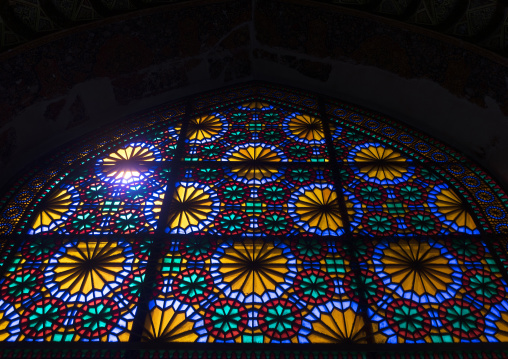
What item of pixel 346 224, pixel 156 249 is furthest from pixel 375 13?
pixel 156 249

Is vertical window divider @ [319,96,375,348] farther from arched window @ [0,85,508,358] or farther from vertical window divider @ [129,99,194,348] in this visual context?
vertical window divider @ [129,99,194,348]

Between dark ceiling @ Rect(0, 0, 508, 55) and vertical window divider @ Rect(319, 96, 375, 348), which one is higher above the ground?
dark ceiling @ Rect(0, 0, 508, 55)

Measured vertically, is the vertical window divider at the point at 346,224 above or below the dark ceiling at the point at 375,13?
below

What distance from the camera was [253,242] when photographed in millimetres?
3320

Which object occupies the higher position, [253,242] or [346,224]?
[346,224]

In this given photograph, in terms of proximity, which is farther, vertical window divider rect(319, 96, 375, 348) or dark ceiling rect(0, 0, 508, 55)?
dark ceiling rect(0, 0, 508, 55)

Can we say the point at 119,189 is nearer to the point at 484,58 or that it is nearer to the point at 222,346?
the point at 222,346

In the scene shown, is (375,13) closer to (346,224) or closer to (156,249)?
(346,224)

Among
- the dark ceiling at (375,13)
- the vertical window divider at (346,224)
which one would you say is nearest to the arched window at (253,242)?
the vertical window divider at (346,224)

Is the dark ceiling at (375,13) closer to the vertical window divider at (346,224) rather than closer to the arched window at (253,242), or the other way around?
the arched window at (253,242)

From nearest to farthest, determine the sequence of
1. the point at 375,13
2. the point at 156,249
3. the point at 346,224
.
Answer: the point at 156,249, the point at 346,224, the point at 375,13

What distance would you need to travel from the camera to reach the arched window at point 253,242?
279 centimetres

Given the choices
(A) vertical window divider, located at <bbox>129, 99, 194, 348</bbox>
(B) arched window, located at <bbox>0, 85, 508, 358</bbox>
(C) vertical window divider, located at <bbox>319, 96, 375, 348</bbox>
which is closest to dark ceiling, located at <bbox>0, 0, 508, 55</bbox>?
(B) arched window, located at <bbox>0, 85, 508, 358</bbox>

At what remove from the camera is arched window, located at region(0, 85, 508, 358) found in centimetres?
279
